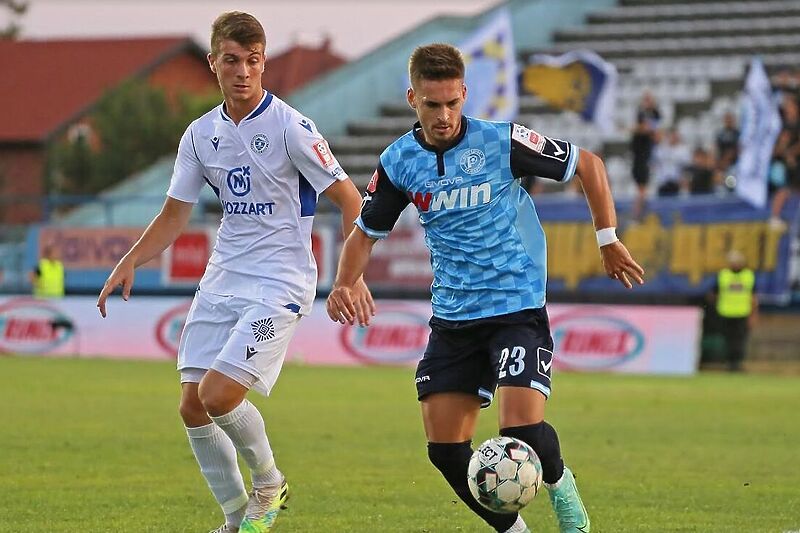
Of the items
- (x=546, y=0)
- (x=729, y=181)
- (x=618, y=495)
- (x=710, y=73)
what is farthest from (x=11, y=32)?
(x=618, y=495)

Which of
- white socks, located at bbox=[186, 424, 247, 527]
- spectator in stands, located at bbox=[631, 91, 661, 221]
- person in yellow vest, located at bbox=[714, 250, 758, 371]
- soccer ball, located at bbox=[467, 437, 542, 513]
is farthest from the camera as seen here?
spectator in stands, located at bbox=[631, 91, 661, 221]

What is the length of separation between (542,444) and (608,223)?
3.26ft

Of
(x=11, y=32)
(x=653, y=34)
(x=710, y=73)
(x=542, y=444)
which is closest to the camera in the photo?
(x=542, y=444)

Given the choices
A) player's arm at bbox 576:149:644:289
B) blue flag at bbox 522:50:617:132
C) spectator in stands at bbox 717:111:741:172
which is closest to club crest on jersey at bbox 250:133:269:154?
player's arm at bbox 576:149:644:289

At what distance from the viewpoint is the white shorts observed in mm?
6910

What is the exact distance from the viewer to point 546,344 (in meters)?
6.62

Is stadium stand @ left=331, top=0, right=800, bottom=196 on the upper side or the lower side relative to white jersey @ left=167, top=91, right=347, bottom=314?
upper

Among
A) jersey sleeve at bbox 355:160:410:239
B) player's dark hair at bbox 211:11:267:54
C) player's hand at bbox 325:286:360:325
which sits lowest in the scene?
player's hand at bbox 325:286:360:325

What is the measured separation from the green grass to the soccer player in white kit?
25.2 inches

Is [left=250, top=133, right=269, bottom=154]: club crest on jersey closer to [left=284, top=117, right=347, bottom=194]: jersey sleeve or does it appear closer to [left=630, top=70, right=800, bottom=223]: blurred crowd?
[left=284, top=117, right=347, bottom=194]: jersey sleeve

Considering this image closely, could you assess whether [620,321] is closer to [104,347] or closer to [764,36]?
[104,347]

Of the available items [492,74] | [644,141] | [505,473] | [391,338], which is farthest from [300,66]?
[505,473]

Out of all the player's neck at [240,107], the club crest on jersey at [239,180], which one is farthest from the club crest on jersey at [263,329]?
the player's neck at [240,107]

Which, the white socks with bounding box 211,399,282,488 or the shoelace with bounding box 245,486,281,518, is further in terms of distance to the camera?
the shoelace with bounding box 245,486,281,518
